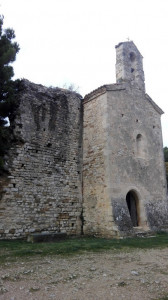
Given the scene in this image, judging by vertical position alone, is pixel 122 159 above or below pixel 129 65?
below

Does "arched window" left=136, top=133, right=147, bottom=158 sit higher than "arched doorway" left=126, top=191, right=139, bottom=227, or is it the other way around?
"arched window" left=136, top=133, right=147, bottom=158

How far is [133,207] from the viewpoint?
11.7 m

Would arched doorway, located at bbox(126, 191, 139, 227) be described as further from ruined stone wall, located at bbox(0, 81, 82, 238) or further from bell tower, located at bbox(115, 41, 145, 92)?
bell tower, located at bbox(115, 41, 145, 92)

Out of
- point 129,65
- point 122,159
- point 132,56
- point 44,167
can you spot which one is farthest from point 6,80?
point 132,56

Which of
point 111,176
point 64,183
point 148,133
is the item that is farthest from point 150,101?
point 64,183

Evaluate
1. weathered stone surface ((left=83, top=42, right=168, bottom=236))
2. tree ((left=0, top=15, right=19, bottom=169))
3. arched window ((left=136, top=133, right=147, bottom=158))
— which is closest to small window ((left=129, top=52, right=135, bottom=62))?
weathered stone surface ((left=83, top=42, right=168, bottom=236))

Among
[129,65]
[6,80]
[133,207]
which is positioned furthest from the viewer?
[129,65]

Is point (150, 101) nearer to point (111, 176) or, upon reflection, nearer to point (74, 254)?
point (111, 176)

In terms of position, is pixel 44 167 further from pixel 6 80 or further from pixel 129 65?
pixel 129 65

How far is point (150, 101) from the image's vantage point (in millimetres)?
13844

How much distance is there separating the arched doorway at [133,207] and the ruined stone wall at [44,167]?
7.74ft

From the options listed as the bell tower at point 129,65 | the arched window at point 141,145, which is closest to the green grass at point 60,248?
the arched window at point 141,145

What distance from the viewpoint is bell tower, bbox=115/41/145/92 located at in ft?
42.7

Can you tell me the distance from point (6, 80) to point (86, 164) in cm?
510
